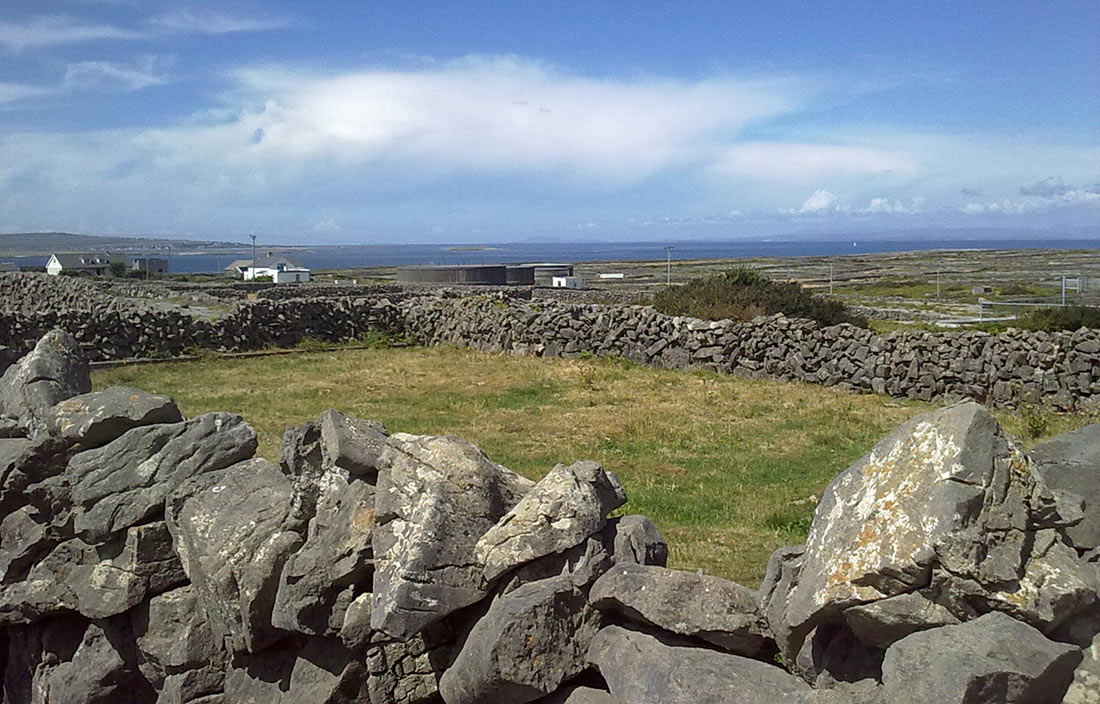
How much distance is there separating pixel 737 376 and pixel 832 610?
17.9 m

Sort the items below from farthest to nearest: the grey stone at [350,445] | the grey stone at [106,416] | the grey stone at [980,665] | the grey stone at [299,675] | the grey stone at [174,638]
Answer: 1. the grey stone at [106,416]
2. the grey stone at [174,638]
3. the grey stone at [350,445]
4. the grey stone at [299,675]
5. the grey stone at [980,665]

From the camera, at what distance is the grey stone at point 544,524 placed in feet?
14.9

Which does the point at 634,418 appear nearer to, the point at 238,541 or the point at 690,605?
the point at 238,541

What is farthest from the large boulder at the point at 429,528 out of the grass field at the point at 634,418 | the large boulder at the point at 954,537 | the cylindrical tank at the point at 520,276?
the cylindrical tank at the point at 520,276

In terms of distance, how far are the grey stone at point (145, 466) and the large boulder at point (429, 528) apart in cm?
158

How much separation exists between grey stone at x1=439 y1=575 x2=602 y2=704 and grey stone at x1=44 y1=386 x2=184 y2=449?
3396 millimetres

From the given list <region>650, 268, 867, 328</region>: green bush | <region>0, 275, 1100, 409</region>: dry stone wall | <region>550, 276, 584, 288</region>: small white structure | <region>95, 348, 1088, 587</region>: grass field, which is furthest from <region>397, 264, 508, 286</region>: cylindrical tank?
<region>95, 348, 1088, 587</region>: grass field

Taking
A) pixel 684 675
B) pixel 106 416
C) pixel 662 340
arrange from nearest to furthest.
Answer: pixel 684 675, pixel 106 416, pixel 662 340

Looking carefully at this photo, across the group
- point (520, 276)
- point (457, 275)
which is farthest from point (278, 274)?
point (520, 276)

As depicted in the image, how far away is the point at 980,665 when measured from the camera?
2998 mm

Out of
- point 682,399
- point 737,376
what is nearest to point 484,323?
point 737,376

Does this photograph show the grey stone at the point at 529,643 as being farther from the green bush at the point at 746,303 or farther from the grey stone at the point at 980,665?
the green bush at the point at 746,303

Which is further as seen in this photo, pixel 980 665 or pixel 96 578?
pixel 96 578

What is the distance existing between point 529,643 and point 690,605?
0.75 metres
